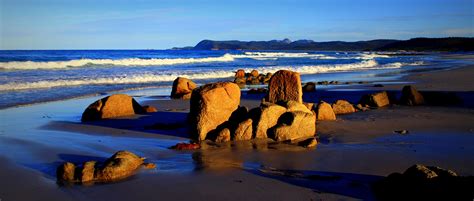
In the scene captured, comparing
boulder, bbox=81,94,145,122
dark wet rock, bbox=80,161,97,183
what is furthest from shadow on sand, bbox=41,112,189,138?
dark wet rock, bbox=80,161,97,183

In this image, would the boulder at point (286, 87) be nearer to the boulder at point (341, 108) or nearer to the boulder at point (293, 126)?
the boulder at point (341, 108)

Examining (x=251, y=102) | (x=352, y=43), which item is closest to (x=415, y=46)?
(x=352, y=43)

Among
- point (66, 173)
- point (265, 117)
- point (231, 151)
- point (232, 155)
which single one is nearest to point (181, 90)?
point (265, 117)

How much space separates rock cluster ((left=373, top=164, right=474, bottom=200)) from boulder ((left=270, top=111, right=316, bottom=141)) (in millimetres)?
3193

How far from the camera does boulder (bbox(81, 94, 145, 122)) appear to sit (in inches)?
437

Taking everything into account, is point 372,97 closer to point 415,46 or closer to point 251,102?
point 251,102

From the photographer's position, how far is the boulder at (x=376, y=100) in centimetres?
1272

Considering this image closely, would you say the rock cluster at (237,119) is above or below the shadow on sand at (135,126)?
above

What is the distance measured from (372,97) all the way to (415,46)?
13298cm

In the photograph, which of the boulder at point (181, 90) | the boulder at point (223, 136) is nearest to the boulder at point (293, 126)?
the boulder at point (223, 136)

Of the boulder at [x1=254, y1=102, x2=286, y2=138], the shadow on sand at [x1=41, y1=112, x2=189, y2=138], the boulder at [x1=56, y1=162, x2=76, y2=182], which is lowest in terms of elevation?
the shadow on sand at [x1=41, y1=112, x2=189, y2=138]

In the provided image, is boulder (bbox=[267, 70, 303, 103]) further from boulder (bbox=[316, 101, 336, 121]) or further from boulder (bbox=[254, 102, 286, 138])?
boulder (bbox=[254, 102, 286, 138])

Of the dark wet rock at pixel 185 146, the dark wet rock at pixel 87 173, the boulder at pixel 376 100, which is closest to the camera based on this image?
the dark wet rock at pixel 87 173

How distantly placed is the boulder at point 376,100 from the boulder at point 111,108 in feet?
20.2
